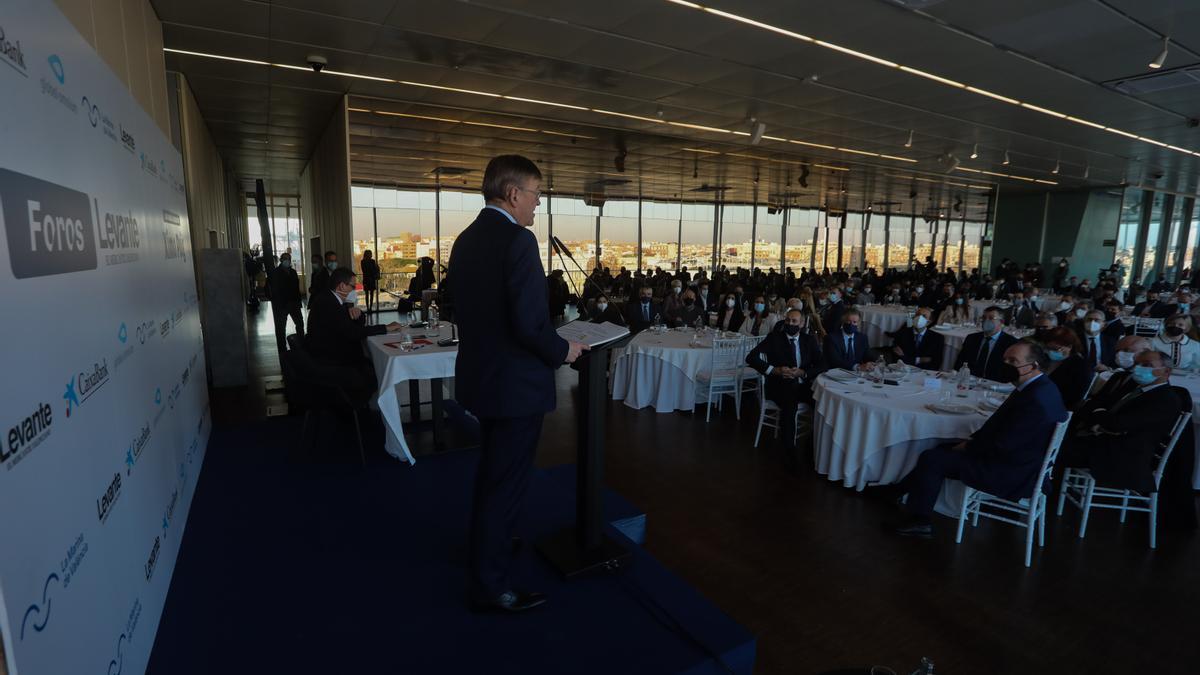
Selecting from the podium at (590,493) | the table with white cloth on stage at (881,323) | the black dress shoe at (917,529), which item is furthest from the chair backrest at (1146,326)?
the podium at (590,493)

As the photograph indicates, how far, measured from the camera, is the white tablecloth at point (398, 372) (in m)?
3.90

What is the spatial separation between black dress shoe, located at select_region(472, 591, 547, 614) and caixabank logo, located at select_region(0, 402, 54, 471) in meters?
1.43

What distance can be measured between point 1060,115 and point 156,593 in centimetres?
1099

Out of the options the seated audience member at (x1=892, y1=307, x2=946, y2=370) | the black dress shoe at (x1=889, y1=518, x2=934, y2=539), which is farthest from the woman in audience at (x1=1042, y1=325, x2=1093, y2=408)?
the black dress shoe at (x1=889, y1=518, x2=934, y2=539)

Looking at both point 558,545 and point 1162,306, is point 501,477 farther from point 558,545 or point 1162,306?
point 1162,306

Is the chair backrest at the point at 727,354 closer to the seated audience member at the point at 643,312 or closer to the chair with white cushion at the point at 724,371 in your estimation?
the chair with white cushion at the point at 724,371

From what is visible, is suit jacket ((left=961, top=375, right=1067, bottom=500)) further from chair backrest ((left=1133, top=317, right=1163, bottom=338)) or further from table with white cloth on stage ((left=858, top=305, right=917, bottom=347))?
chair backrest ((left=1133, top=317, right=1163, bottom=338))

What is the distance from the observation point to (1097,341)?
18.9 ft

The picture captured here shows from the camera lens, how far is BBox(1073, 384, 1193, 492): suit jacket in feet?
11.2

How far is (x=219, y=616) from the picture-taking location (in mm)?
2270

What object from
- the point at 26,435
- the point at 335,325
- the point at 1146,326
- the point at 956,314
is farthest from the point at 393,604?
the point at 1146,326

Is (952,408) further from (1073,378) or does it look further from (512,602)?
(512,602)

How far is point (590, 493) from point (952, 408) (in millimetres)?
2844

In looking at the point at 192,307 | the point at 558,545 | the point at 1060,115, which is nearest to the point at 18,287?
the point at 558,545
